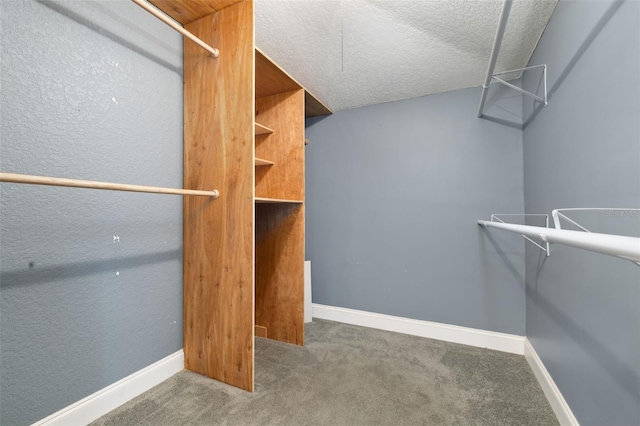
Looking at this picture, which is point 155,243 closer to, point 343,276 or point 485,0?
point 343,276

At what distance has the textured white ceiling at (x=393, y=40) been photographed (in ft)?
4.60

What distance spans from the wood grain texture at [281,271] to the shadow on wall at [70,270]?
2.86ft

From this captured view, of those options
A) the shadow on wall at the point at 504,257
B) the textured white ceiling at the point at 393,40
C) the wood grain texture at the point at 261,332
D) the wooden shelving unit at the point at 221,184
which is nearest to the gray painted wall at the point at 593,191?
the textured white ceiling at the point at 393,40

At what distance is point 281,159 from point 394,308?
173 cm

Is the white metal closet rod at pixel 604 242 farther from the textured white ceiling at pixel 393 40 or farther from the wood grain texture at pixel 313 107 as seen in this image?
the wood grain texture at pixel 313 107

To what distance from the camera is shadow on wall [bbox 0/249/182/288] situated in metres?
1.02

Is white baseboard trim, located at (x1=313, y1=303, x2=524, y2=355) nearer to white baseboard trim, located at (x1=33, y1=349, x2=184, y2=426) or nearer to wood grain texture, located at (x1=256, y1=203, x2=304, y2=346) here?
wood grain texture, located at (x1=256, y1=203, x2=304, y2=346)

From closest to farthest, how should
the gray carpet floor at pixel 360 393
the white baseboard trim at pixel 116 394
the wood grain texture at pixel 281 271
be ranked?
the white baseboard trim at pixel 116 394, the gray carpet floor at pixel 360 393, the wood grain texture at pixel 281 271

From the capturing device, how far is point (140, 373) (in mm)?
1442

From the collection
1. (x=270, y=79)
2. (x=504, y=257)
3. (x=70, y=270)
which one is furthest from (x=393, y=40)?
(x=70, y=270)

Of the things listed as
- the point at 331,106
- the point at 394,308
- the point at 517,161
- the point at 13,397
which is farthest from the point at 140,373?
the point at 517,161

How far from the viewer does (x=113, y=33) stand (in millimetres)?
1346

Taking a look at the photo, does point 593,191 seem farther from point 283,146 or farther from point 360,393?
A: point 283,146

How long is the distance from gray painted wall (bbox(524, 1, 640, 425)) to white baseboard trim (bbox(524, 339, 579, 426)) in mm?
46
